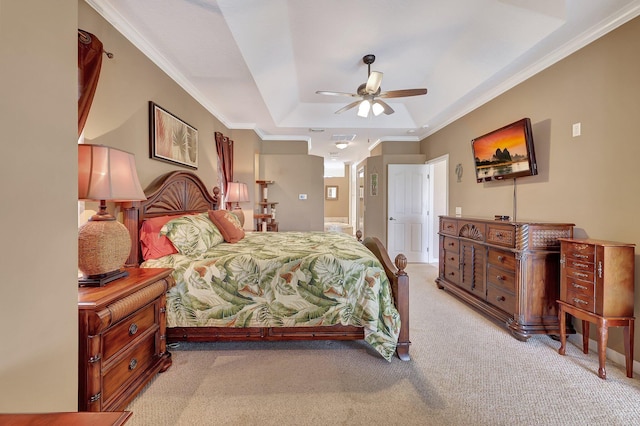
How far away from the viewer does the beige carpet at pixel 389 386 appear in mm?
1554

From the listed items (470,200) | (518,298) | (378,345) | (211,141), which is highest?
(211,141)

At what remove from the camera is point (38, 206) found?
0.90 m

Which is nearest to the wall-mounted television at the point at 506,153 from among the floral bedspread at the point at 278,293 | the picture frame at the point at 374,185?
the floral bedspread at the point at 278,293

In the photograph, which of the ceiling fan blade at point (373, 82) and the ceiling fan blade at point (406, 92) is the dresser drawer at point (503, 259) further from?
the ceiling fan blade at point (373, 82)

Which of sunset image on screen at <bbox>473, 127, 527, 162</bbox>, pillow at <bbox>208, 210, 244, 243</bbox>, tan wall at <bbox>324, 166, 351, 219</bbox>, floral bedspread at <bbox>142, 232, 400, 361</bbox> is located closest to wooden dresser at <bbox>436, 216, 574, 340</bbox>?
sunset image on screen at <bbox>473, 127, 527, 162</bbox>

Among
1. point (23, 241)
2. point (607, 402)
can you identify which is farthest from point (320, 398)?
point (607, 402)

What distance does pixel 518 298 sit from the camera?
96.4 inches

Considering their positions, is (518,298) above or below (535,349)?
above

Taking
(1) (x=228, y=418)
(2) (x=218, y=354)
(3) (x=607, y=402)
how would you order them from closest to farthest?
(1) (x=228, y=418), (3) (x=607, y=402), (2) (x=218, y=354)

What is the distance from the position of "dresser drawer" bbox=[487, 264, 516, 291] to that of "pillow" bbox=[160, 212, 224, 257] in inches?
116

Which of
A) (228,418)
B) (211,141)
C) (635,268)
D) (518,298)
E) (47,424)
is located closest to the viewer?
(47,424)

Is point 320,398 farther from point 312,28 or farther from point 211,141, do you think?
point 211,141

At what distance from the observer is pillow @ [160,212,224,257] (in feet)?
7.39

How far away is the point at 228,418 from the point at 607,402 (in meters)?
2.38
